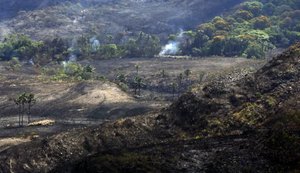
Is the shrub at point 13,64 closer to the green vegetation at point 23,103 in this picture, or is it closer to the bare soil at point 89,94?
the bare soil at point 89,94

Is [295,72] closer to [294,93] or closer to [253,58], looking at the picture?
[294,93]

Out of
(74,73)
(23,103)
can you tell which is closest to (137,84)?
(74,73)

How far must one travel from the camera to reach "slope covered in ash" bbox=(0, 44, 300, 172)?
46.3 metres

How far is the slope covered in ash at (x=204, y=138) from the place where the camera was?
46281mm

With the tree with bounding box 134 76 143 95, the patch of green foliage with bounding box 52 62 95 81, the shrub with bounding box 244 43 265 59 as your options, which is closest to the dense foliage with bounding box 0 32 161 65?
the patch of green foliage with bounding box 52 62 95 81

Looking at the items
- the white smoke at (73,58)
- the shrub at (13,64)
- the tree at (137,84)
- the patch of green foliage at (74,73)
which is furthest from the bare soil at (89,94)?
the white smoke at (73,58)

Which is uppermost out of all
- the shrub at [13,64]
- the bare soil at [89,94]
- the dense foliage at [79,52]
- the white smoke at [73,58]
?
the dense foliage at [79,52]

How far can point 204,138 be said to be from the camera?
5462 cm

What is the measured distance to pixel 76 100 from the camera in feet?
380

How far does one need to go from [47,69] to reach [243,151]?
13060 cm

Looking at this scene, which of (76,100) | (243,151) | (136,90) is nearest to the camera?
(243,151)

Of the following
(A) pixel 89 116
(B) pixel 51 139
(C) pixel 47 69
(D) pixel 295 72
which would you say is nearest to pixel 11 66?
(C) pixel 47 69

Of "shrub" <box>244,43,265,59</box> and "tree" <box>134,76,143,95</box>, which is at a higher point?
"shrub" <box>244,43,265,59</box>

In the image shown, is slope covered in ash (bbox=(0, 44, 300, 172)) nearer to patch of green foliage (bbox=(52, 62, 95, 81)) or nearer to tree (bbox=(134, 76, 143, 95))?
tree (bbox=(134, 76, 143, 95))
